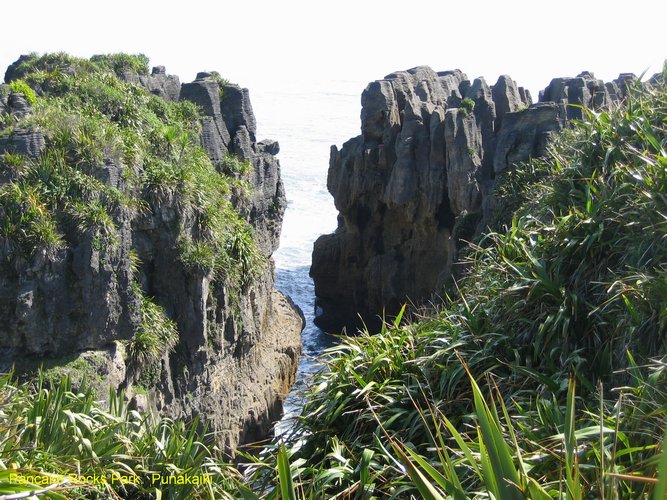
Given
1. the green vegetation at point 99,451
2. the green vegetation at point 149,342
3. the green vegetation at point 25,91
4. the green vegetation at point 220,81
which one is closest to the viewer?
the green vegetation at point 99,451

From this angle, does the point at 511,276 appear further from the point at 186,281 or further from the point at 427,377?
the point at 186,281

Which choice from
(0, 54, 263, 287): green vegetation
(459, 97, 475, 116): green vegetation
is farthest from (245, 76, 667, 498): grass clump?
(459, 97, 475, 116): green vegetation

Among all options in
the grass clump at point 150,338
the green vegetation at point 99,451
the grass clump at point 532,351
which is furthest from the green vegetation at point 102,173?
the grass clump at point 532,351

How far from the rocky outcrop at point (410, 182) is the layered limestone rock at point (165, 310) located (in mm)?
10688

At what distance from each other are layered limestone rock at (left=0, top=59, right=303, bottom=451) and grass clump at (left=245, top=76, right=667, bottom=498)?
7.46m

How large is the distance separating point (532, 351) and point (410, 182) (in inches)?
1066

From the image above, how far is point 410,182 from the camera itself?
35.0m

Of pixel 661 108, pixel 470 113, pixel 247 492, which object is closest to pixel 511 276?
pixel 661 108

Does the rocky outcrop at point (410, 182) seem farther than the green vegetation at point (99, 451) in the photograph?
Yes

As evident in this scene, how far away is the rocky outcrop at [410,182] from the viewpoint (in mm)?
32656

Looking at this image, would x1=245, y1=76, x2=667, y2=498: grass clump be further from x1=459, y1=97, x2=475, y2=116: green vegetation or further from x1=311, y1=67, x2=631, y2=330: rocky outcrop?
x1=459, y1=97, x2=475, y2=116: green vegetation

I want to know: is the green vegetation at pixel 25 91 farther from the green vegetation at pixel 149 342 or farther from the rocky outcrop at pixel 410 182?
the rocky outcrop at pixel 410 182

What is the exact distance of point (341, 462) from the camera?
7488 millimetres

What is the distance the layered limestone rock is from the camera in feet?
49.1
